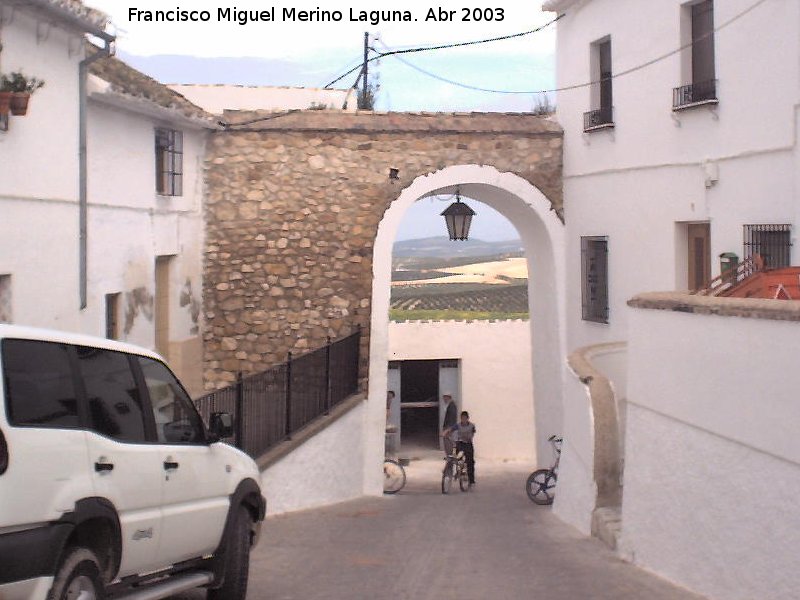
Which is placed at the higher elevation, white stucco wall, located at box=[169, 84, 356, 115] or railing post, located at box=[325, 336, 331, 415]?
white stucco wall, located at box=[169, 84, 356, 115]

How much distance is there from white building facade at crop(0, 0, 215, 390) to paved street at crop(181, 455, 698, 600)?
3539 mm

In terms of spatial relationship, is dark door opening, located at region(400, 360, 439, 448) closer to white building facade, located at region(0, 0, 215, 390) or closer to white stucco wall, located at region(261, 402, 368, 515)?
white stucco wall, located at region(261, 402, 368, 515)

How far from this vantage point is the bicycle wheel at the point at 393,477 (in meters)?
19.9

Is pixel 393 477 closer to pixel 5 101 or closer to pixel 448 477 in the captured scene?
pixel 448 477

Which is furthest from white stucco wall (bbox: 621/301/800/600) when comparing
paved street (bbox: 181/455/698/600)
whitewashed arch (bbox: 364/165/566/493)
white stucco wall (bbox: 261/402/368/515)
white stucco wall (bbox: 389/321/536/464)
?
white stucco wall (bbox: 389/321/536/464)

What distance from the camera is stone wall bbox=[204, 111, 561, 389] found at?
714 inches

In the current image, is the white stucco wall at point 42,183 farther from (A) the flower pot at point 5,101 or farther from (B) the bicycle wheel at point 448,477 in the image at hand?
(B) the bicycle wheel at point 448,477

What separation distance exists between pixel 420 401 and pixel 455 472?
20.5 ft

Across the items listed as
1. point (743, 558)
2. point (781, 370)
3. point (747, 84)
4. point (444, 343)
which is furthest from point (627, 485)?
point (444, 343)

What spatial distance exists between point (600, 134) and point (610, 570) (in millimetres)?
8629

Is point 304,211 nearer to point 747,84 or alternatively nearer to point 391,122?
point 391,122

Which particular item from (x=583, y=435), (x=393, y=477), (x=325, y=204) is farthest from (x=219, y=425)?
(x=393, y=477)

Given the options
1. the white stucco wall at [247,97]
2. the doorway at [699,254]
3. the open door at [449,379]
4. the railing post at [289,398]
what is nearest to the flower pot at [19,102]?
the railing post at [289,398]

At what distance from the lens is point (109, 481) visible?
6.21 meters
